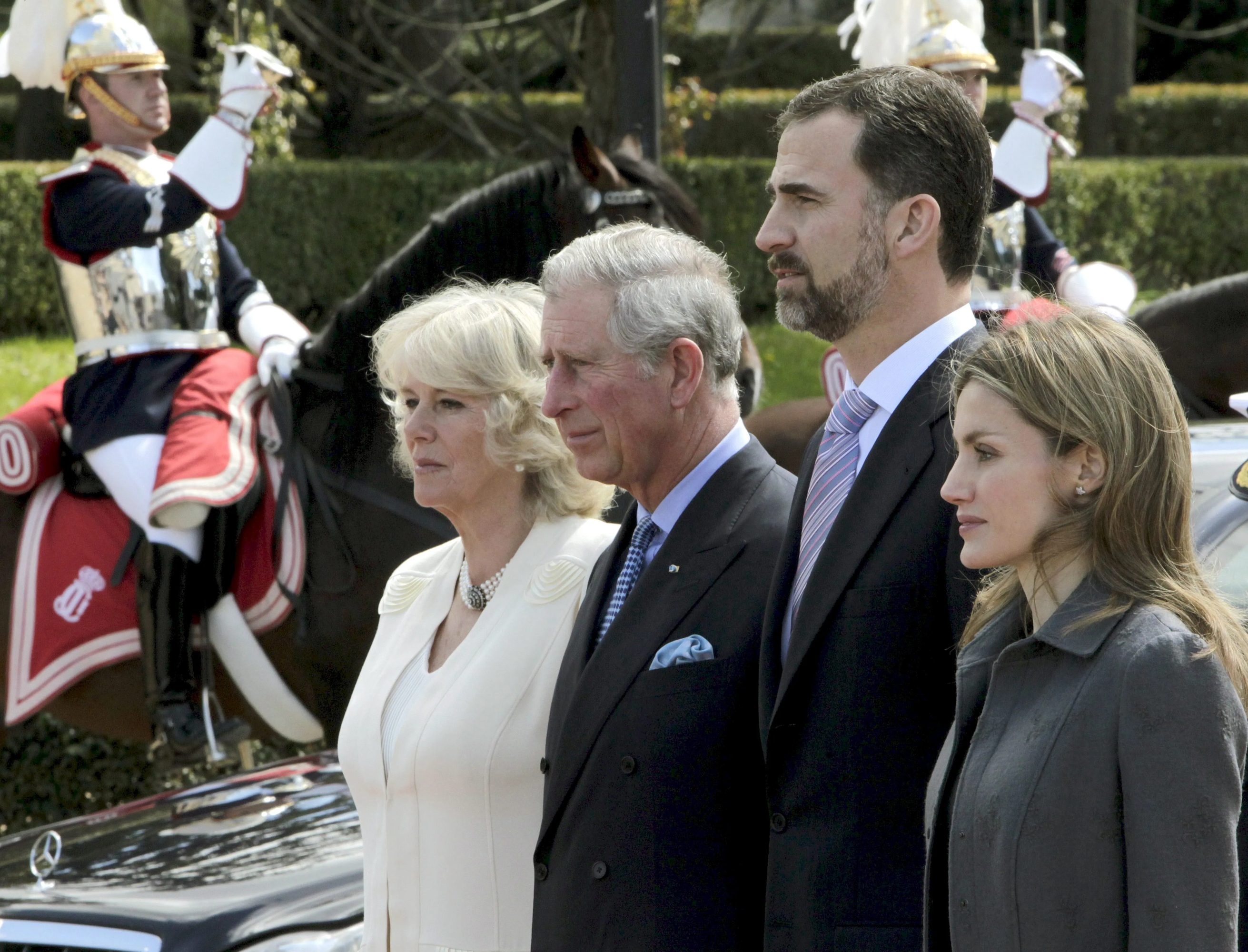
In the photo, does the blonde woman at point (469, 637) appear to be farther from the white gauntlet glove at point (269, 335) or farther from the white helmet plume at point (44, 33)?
the white helmet plume at point (44, 33)

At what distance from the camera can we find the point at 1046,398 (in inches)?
70.9

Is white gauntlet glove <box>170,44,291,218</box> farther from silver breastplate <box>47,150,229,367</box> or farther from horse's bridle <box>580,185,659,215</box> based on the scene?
horse's bridle <box>580,185,659,215</box>

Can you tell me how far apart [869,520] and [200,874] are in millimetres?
1718

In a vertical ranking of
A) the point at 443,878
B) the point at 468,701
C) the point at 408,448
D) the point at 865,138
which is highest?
the point at 865,138

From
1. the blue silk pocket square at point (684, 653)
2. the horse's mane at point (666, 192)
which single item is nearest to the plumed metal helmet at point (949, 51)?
the horse's mane at point (666, 192)

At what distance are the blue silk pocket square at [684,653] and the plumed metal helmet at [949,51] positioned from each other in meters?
3.95

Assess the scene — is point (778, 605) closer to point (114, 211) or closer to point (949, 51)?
point (114, 211)

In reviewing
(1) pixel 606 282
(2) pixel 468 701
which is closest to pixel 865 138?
(1) pixel 606 282

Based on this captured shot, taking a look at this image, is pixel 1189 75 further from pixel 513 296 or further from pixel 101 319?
pixel 513 296

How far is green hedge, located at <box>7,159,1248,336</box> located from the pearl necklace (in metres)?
9.77

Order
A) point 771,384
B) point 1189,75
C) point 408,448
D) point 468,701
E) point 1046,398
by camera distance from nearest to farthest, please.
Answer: point 1046,398 → point 468,701 → point 408,448 → point 771,384 → point 1189,75

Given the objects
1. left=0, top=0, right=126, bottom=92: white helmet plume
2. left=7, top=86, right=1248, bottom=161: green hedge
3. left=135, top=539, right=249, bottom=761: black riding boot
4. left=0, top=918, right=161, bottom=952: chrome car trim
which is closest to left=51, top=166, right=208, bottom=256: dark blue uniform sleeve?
left=0, top=0, right=126, bottom=92: white helmet plume

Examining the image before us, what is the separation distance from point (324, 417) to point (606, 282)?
293 cm

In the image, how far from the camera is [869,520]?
2053 mm
